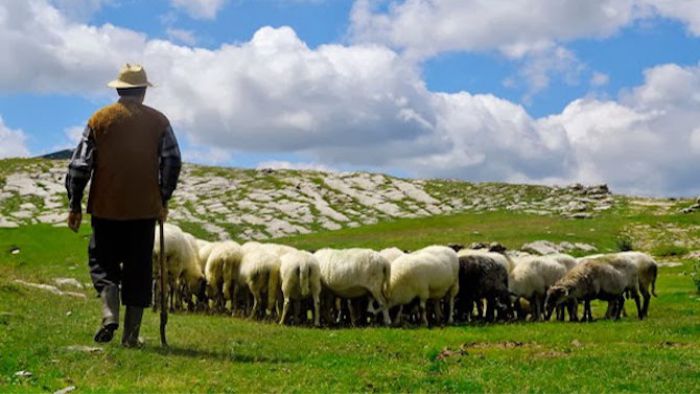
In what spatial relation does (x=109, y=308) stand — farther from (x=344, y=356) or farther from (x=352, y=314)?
(x=352, y=314)

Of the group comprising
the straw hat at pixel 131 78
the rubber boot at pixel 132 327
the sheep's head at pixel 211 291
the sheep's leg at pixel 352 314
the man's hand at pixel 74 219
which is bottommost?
the sheep's leg at pixel 352 314

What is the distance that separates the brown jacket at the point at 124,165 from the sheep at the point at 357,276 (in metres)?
12.2

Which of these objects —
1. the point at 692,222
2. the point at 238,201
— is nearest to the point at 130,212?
the point at 692,222

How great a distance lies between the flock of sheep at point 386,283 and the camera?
972 inches

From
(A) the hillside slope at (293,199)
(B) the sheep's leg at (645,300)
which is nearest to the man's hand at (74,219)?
(B) the sheep's leg at (645,300)

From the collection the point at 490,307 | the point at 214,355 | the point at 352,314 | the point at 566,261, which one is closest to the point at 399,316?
the point at 352,314

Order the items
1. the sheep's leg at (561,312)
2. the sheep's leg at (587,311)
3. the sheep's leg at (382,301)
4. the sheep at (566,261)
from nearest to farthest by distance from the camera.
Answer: the sheep's leg at (382,301) < the sheep's leg at (587,311) < the sheep's leg at (561,312) < the sheep at (566,261)

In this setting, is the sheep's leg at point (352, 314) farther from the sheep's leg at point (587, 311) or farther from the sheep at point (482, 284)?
the sheep's leg at point (587, 311)

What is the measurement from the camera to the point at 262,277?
25.9m

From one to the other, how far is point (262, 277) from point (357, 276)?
3.38 m

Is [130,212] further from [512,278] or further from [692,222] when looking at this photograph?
[692,222]

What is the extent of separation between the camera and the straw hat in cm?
1325

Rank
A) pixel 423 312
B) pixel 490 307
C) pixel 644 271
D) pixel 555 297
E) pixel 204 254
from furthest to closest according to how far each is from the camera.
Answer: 1. pixel 204 254
2. pixel 644 271
3. pixel 490 307
4. pixel 555 297
5. pixel 423 312

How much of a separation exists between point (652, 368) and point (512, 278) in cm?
1472
